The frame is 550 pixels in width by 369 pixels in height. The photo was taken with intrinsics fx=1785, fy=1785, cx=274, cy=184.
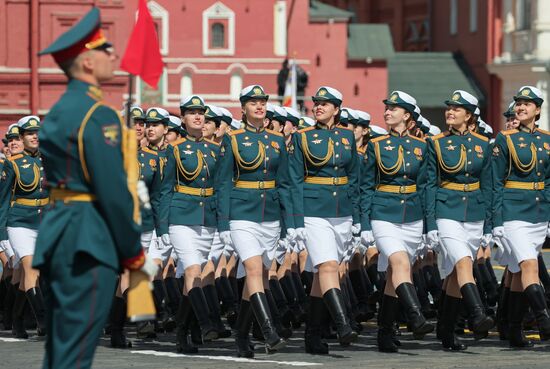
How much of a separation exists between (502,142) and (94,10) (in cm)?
623

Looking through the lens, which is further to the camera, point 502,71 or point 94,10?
point 502,71

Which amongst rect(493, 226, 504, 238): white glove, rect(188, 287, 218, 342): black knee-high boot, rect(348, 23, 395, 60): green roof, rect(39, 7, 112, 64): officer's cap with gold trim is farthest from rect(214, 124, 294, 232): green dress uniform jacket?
rect(348, 23, 395, 60): green roof

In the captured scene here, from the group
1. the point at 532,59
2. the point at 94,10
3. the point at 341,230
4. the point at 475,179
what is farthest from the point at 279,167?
the point at 532,59

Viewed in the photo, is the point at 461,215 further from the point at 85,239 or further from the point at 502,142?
the point at 85,239

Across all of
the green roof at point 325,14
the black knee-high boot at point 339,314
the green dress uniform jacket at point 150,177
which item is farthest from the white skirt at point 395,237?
the green roof at point 325,14

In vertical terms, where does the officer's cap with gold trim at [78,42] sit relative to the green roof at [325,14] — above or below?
below

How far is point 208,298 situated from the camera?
15.1 meters

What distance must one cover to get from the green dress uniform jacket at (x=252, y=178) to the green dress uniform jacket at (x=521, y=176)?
1737 millimetres

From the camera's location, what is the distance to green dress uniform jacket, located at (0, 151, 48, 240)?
16328mm

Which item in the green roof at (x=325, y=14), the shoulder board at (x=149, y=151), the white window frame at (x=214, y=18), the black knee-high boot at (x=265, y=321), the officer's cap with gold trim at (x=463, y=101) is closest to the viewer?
the black knee-high boot at (x=265, y=321)

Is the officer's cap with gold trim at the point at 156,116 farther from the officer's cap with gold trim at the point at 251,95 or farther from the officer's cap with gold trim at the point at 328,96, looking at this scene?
the officer's cap with gold trim at the point at 328,96

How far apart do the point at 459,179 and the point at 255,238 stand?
181cm

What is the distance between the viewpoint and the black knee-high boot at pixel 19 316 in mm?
16125

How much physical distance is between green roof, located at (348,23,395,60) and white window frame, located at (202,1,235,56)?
450cm
